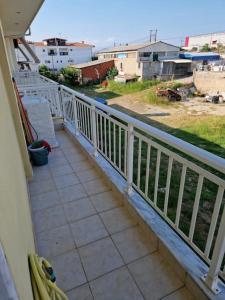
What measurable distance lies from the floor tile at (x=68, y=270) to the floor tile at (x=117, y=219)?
16.5 inches

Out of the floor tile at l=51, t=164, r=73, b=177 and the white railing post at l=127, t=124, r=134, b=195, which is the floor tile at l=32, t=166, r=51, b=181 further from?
the white railing post at l=127, t=124, r=134, b=195

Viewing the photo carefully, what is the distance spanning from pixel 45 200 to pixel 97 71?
23879 millimetres

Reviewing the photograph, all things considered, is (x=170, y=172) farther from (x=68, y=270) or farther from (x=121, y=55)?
(x=121, y=55)

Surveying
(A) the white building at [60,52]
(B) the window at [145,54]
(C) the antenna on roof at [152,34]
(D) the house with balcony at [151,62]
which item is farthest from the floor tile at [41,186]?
(C) the antenna on roof at [152,34]

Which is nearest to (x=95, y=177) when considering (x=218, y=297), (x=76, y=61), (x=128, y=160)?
(x=128, y=160)

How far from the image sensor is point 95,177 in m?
2.80

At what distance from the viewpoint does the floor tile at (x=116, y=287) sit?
142 cm

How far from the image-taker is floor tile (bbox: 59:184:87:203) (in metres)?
2.43

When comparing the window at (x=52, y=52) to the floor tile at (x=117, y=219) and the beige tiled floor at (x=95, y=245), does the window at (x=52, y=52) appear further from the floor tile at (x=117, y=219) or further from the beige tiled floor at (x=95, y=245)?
the floor tile at (x=117, y=219)

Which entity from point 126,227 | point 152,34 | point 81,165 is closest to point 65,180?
point 81,165

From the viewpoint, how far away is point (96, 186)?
8.57 feet

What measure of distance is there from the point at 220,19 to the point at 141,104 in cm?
3739

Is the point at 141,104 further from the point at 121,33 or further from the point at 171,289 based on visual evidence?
the point at 121,33

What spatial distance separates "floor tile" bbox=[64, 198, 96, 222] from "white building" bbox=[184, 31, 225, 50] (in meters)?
48.7
